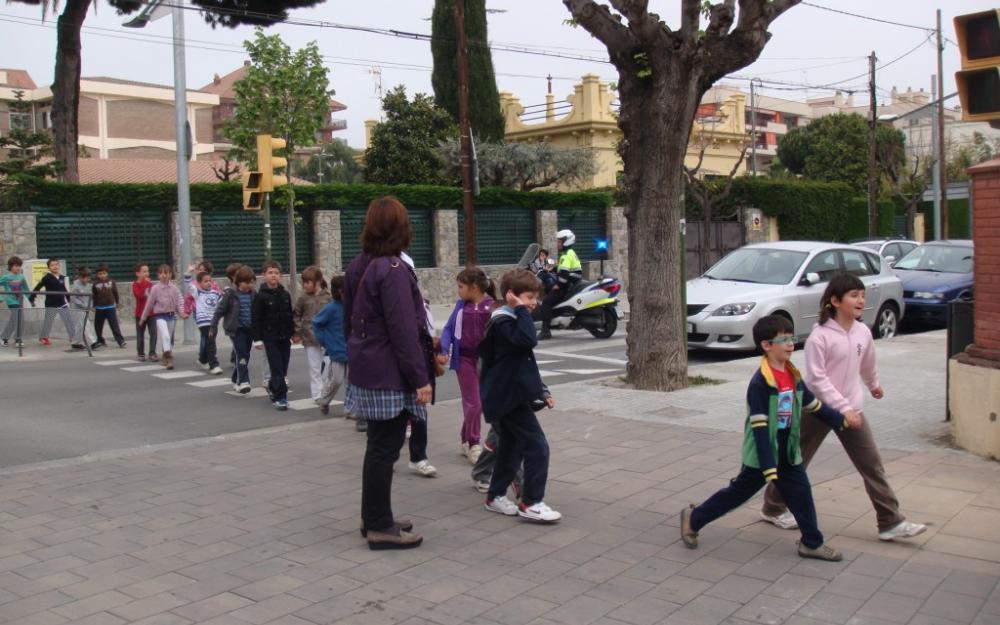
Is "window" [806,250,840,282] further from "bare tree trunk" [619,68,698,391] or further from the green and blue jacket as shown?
the green and blue jacket

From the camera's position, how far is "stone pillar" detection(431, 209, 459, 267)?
25.8 m

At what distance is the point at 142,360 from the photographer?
587 inches

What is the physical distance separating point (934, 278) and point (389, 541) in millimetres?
14551

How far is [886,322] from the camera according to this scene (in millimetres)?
15922

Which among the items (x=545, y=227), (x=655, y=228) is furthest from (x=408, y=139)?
(x=655, y=228)

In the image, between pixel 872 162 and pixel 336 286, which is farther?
pixel 872 162

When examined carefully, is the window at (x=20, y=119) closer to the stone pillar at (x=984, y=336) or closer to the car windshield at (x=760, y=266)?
the car windshield at (x=760, y=266)

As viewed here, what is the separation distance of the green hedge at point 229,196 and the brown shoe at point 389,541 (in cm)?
1617

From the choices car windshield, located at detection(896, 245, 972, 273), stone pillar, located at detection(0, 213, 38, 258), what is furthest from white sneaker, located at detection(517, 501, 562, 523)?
Answer: stone pillar, located at detection(0, 213, 38, 258)

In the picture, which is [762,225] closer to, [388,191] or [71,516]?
[388,191]

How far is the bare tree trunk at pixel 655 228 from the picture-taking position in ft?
34.5

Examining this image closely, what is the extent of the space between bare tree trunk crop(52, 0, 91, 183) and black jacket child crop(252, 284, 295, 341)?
14.7 metres

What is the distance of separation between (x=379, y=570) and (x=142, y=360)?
10.8 m

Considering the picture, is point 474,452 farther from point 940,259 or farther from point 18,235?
point 18,235
